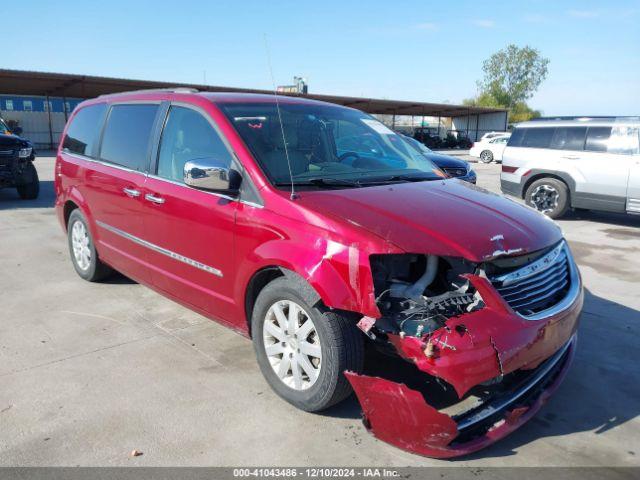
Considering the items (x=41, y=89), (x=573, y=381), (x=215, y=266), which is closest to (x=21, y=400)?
(x=215, y=266)

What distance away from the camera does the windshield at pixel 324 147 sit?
3.45m

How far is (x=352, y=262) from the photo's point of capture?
106 inches

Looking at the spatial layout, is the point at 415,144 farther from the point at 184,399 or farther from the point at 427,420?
the point at 427,420

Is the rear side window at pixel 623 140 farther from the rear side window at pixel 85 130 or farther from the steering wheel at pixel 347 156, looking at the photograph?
the rear side window at pixel 85 130

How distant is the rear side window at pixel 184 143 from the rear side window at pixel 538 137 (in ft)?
26.6

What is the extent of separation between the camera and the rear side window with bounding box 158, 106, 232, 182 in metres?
3.64

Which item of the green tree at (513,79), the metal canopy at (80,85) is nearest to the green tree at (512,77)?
the green tree at (513,79)

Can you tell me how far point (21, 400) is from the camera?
3.22 meters

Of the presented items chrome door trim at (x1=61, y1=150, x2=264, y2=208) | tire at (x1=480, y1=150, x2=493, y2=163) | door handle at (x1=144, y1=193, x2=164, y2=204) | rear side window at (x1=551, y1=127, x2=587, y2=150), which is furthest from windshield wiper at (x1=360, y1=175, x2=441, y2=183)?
tire at (x1=480, y1=150, x2=493, y2=163)

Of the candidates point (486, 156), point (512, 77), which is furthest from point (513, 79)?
point (486, 156)

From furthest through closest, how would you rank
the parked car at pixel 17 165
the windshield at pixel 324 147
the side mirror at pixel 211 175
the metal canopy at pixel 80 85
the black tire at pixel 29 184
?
the metal canopy at pixel 80 85
the black tire at pixel 29 184
the parked car at pixel 17 165
the windshield at pixel 324 147
the side mirror at pixel 211 175

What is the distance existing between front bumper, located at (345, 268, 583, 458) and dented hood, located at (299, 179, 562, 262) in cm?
27

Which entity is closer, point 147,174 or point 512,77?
point 147,174

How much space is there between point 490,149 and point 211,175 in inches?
1025
